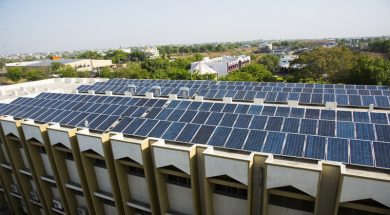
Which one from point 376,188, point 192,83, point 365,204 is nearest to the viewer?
point 376,188

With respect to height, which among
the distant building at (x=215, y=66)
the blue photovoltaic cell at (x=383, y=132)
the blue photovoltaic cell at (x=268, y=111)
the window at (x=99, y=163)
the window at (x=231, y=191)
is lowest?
the distant building at (x=215, y=66)

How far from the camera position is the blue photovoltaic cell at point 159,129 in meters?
16.5

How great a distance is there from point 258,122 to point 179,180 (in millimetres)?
6478

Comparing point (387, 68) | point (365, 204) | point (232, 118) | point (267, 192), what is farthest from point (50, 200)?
point (387, 68)

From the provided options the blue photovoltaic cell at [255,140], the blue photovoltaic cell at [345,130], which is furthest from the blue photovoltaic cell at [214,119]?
the blue photovoltaic cell at [345,130]

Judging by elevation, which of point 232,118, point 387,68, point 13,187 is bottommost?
point 13,187

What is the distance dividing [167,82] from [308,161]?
35.5 m

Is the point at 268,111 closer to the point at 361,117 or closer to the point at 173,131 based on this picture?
the point at 361,117

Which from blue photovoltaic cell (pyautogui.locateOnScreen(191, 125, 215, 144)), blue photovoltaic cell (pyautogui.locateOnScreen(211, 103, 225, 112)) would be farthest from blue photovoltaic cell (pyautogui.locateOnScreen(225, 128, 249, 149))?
blue photovoltaic cell (pyautogui.locateOnScreen(211, 103, 225, 112))

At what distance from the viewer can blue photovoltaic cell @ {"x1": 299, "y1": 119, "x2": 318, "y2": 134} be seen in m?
14.9

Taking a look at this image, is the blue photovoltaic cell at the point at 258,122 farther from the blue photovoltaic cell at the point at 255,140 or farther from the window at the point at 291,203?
the window at the point at 291,203

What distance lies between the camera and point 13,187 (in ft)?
→ 82.5

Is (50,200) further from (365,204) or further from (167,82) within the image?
(167,82)

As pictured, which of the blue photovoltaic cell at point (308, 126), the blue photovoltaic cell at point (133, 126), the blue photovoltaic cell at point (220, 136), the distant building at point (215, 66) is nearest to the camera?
the blue photovoltaic cell at point (220, 136)
